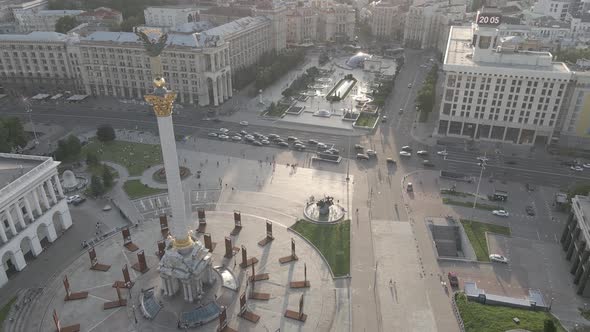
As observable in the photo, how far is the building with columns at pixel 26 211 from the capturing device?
263 feet

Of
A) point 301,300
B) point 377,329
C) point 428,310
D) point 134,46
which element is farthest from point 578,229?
point 134,46

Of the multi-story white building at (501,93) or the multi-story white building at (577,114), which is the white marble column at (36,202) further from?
the multi-story white building at (577,114)

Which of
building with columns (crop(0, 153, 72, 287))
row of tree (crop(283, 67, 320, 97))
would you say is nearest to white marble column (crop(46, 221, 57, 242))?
Answer: building with columns (crop(0, 153, 72, 287))

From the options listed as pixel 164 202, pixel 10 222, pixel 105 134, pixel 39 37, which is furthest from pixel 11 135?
pixel 39 37

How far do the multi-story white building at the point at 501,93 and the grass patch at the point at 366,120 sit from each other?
21717 mm

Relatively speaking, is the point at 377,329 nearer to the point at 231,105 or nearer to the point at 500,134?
the point at 500,134

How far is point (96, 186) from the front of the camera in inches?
4144

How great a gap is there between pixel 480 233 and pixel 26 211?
8945cm

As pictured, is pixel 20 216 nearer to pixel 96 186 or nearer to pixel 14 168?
pixel 14 168

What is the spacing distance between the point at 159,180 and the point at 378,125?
72.4 metres

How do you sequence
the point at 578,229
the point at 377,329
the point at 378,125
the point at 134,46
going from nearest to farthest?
the point at 377,329 < the point at 578,229 < the point at 378,125 < the point at 134,46

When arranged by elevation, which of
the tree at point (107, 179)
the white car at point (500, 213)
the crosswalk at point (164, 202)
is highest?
the tree at point (107, 179)

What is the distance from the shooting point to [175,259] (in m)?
74.1

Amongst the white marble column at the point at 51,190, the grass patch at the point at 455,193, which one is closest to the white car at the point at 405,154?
the grass patch at the point at 455,193
